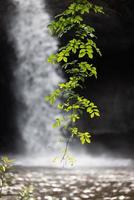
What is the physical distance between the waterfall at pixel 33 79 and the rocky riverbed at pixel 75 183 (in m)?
4.87

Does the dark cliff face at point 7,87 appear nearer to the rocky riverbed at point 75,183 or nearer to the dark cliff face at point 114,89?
the dark cliff face at point 114,89

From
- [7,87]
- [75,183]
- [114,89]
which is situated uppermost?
[114,89]

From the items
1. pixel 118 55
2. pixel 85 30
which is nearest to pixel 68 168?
pixel 118 55

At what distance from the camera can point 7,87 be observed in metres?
19.5

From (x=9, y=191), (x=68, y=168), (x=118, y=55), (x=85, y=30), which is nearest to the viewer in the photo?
(x=85, y=30)

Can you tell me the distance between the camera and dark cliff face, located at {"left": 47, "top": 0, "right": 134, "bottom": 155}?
1927 cm

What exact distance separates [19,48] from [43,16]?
2051mm

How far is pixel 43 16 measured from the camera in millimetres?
20047

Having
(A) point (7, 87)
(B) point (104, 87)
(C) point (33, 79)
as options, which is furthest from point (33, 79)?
(B) point (104, 87)

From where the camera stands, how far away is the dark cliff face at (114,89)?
1927cm

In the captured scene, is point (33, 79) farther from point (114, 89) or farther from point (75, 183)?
point (75, 183)

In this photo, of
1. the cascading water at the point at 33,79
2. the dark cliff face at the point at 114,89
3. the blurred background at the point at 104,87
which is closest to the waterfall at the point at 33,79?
the cascading water at the point at 33,79

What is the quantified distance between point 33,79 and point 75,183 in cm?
895

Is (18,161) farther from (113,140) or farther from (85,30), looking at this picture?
(85,30)
